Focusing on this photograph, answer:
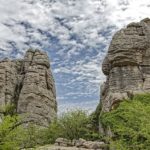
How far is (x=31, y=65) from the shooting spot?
82.2m

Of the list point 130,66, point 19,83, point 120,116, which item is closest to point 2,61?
point 19,83

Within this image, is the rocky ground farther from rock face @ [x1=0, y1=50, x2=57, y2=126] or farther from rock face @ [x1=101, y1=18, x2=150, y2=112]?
rock face @ [x1=0, y1=50, x2=57, y2=126]

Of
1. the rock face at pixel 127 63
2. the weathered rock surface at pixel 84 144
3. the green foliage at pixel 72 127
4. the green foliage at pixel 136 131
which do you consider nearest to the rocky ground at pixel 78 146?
the weathered rock surface at pixel 84 144

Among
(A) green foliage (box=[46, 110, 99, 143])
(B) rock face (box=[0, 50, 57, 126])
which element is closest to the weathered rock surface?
(A) green foliage (box=[46, 110, 99, 143])

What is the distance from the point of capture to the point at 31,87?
78125mm

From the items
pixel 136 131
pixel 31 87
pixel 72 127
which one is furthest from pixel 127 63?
pixel 31 87

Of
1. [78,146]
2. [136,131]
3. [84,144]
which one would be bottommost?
[78,146]

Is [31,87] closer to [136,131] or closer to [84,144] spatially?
[84,144]

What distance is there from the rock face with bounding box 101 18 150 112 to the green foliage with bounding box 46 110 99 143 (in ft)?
14.3

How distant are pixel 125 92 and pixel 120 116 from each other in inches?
281

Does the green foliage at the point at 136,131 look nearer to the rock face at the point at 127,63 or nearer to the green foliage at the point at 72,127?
the rock face at the point at 127,63

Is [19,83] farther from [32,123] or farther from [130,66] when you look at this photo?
[130,66]

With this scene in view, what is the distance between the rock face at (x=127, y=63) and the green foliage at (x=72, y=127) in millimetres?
4355

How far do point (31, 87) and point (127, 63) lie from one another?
26812 millimetres
